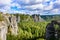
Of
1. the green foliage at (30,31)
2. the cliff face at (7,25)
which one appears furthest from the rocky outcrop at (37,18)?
the cliff face at (7,25)

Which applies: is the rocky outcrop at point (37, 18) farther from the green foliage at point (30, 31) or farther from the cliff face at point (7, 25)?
the cliff face at point (7, 25)

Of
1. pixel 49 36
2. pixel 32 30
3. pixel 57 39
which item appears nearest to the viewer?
pixel 57 39

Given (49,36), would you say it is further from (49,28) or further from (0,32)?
(0,32)

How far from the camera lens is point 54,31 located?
25.0 ft

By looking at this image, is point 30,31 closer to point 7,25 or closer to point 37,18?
point 7,25

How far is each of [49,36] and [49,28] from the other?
473 mm

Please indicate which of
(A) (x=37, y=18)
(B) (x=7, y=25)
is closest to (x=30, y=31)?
(B) (x=7, y=25)

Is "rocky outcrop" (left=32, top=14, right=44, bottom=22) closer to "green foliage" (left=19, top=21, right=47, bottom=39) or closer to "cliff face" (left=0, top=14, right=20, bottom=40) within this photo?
"green foliage" (left=19, top=21, right=47, bottom=39)

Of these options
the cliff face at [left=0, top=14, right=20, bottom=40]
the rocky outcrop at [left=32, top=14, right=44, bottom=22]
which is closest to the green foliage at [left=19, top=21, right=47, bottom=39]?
the cliff face at [left=0, top=14, right=20, bottom=40]

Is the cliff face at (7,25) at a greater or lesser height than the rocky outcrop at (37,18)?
greater

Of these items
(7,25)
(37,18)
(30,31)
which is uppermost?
(7,25)

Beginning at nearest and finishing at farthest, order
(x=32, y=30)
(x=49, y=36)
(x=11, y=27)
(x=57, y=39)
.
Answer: (x=57, y=39) < (x=49, y=36) < (x=11, y=27) < (x=32, y=30)

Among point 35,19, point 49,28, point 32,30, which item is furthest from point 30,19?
point 49,28

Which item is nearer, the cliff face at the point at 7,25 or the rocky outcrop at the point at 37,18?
the cliff face at the point at 7,25
